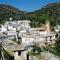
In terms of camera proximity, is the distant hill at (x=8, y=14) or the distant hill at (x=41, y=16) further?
the distant hill at (x=8, y=14)

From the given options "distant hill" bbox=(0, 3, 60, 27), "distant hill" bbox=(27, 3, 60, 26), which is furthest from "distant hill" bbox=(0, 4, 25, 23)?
"distant hill" bbox=(27, 3, 60, 26)

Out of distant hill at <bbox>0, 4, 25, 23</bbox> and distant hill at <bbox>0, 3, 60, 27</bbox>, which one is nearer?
distant hill at <bbox>0, 3, 60, 27</bbox>

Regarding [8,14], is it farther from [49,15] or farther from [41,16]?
[41,16]

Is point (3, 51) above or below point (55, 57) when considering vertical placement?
Result: above

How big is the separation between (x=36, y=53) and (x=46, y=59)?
153cm

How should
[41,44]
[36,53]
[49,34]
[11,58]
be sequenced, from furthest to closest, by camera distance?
[49,34] < [41,44] < [36,53] < [11,58]

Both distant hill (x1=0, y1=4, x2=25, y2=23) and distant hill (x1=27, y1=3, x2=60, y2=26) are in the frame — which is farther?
distant hill (x1=0, y1=4, x2=25, y2=23)

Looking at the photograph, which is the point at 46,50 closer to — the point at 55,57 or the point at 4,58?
Result: the point at 55,57

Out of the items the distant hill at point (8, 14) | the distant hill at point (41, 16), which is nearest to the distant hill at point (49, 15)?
the distant hill at point (41, 16)

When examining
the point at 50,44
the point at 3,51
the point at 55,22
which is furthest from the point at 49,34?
the point at 3,51

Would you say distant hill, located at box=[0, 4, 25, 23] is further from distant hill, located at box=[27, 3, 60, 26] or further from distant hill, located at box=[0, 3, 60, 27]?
distant hill, located at box=[27, 3, 60, 26]

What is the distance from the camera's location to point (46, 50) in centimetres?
2005

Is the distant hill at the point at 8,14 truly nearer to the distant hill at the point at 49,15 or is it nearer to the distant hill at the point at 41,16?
the distant hill at the point at 41,16

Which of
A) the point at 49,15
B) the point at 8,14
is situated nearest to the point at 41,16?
the point at 49,15
